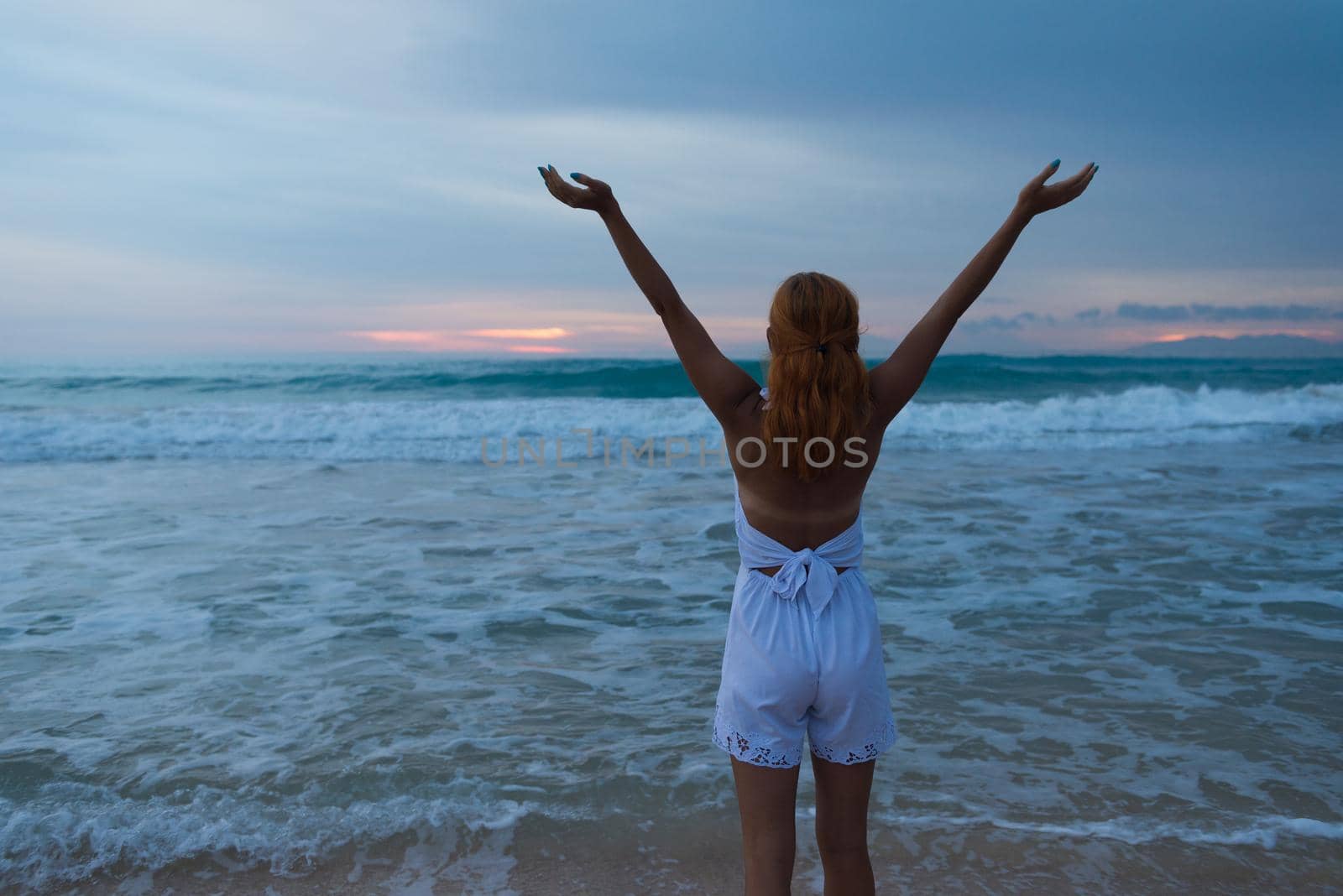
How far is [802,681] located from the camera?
2301 millimetres

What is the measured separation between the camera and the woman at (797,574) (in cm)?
227

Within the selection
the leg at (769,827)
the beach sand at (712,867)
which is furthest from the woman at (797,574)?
the beach sand at (712,867)

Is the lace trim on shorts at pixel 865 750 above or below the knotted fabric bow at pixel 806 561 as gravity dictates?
below

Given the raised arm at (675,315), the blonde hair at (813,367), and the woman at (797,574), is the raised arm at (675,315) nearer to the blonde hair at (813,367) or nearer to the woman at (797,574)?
the woman at (797,574)

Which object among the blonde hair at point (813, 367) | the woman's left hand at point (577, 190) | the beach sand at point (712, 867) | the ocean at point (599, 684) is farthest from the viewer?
the ocean at point (599, 684)

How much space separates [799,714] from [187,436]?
16.7m

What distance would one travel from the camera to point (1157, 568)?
24.6ft

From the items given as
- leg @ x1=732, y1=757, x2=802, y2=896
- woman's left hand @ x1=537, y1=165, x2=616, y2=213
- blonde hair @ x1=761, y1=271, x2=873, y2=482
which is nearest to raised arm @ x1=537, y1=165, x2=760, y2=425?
woman's left hand @ x1=537, y1=165, x2=616, y2=213

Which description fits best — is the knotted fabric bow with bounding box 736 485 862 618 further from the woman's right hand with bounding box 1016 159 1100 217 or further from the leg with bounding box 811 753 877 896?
the woman's right hand with bounding box 1016 159 1100 217

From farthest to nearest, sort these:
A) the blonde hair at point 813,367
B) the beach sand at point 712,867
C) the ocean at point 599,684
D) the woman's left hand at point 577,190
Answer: the ocean at point 599,684, the beach sand at point 712,867, the woman's left hand at point 577,190, the blonde hair at point 813,367

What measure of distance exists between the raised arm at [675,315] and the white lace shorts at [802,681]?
46 cm

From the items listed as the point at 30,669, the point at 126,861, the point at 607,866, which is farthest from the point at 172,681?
the point at 607,866

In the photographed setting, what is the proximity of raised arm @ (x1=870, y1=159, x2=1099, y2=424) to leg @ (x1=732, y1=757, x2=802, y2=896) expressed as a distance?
923 mm

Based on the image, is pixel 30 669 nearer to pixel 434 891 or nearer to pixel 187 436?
pixel 434 891
